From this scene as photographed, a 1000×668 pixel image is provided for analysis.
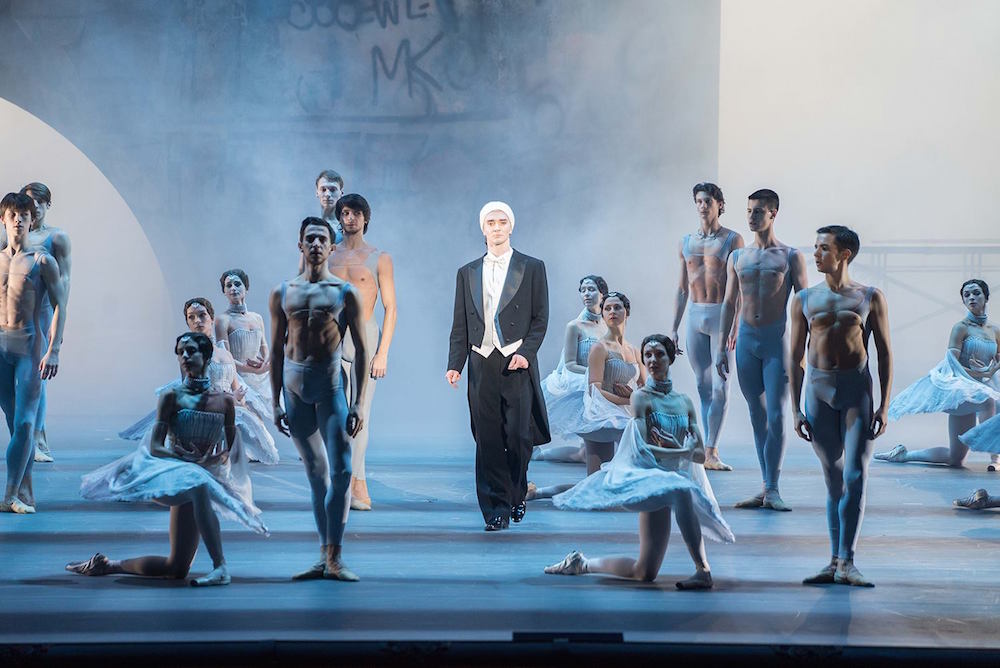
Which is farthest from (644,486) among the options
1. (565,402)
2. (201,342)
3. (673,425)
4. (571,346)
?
(571,346)

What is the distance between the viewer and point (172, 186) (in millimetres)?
9297

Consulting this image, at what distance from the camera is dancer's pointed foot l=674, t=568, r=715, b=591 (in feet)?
14.7

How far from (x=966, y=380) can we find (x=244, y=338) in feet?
14.4

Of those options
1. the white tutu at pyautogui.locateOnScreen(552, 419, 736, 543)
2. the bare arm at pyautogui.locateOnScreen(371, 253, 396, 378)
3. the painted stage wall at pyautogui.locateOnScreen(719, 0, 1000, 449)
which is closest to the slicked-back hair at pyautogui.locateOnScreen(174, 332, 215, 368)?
the bare arm at pyautogui.locateOnScreen(371, 253, 396, 378)

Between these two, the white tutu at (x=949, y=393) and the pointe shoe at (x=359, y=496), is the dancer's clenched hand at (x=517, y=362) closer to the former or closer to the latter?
the pointe shoe at (x=359, y=496)

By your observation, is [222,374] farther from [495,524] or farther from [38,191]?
[495,524]

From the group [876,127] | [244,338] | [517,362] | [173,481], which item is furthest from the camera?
[876,127]

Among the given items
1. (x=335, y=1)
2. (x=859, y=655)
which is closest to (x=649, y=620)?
(x=859, y=655)

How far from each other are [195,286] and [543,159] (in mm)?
2888

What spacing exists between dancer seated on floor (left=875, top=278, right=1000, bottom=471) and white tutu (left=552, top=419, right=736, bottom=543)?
3328 mm

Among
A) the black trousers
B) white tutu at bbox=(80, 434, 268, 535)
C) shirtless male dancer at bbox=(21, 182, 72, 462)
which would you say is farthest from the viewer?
shirtless male dancer at bbox=(21, 182, 72, 462)

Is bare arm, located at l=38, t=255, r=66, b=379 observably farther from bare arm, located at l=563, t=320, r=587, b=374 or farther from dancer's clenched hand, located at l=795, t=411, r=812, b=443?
dancer's clenched hand, located at l=795, t=411, r=812, b=443

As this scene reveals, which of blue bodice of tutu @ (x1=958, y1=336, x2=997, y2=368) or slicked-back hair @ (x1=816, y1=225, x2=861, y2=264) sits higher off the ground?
slicked-back hair @ (x1=816, y1=225, x2=861, y2=264)

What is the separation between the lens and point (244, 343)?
729 centimetres
